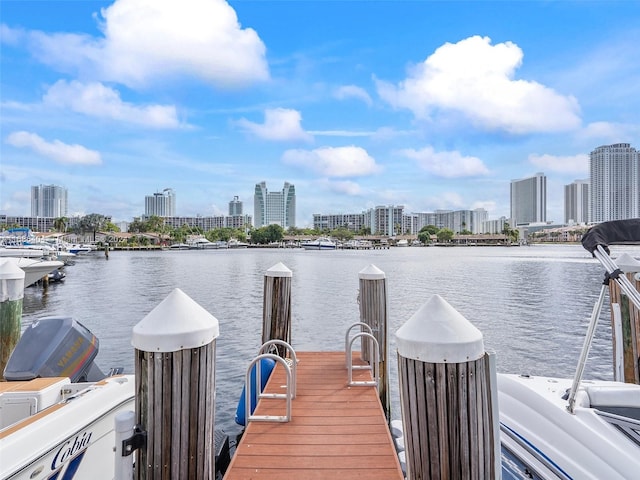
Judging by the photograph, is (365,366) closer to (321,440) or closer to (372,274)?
(372,274)

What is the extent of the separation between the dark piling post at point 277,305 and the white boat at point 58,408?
2.75m

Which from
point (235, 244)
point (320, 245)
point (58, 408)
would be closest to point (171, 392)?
point (58, 408)

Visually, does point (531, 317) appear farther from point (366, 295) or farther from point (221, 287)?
point (221, 287)

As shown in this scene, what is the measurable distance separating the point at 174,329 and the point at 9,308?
619 centimetres

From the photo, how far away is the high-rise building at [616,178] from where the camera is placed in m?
89.1

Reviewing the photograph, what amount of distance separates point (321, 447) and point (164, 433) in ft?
5.79

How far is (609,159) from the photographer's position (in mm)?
101062

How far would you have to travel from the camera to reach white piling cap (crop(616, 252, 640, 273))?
574 cm

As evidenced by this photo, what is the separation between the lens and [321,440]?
4016 millimetres

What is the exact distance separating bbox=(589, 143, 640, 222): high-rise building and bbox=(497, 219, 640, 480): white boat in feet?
313

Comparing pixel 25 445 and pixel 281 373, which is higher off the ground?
pixel 25 445

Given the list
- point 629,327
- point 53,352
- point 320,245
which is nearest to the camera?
point 629,327

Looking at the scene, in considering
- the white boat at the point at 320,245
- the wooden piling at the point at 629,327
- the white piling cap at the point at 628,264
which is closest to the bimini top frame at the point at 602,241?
the wooden piling at the point at 629,327

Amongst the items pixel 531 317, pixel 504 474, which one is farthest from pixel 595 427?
pixel 531 317
